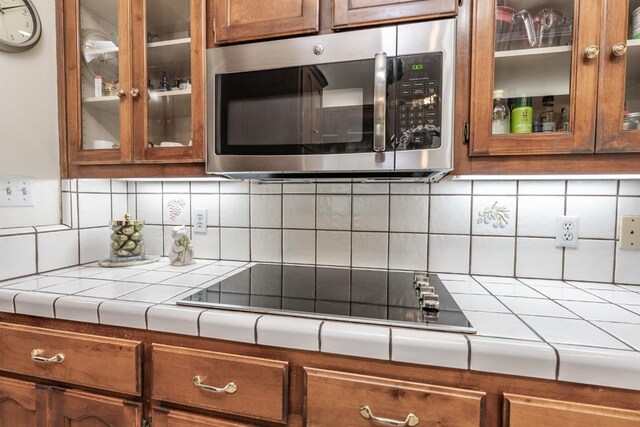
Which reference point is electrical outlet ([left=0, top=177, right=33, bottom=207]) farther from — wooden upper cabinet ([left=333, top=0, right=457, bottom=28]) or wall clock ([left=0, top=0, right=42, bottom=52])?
wooden upper cabinet ([left=333, top=0, right=457, bottom=28])

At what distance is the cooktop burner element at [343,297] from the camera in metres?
0.72

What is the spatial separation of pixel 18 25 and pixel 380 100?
1.26m

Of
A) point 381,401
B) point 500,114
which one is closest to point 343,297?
point 381,401

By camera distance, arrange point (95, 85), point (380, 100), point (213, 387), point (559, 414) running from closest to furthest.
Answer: point (559, 414)
point (213, 387)
point (380, 100)
point (95, 85)

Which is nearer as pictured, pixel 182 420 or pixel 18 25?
Answer: pixel 182 420

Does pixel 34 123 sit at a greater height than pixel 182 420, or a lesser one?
greater

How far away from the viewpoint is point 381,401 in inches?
25.2

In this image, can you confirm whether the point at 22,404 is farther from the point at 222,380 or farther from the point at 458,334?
the point at 458,334

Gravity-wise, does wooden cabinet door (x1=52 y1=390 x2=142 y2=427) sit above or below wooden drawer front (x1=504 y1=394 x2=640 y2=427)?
below

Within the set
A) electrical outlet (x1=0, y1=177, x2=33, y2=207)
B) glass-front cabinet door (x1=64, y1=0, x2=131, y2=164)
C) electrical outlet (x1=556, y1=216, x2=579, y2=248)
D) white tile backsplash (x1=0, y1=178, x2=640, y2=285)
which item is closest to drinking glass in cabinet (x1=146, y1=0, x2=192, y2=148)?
glass-front cabinet door (x1=64, y1=0, x2=131, y2=164)

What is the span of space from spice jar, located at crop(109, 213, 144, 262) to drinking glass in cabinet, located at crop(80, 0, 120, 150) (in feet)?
1.00

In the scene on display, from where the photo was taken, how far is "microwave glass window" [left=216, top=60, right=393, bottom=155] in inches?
34.3

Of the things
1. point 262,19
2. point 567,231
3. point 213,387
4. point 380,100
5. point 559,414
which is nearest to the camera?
point 559,414

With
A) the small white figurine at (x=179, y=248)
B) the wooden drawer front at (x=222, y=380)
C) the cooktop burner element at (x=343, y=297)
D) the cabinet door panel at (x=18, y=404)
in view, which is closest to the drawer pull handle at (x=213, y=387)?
the wooden drawer front at (x=222, y=380)
